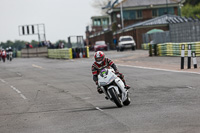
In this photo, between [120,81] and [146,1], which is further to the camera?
[146,1]

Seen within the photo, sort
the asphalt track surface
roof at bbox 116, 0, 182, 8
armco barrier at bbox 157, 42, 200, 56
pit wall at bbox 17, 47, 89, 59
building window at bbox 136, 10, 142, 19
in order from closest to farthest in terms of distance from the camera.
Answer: the asphalt track surface
armco barrier at bbox 157, 42, 200, 56
pit wall at bbox 17, 47, 89, 59
roof at bbox 116, 0, 182, 8
building window at bbox 136, 10, 142, 19

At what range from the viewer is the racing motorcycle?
10500 millimetres

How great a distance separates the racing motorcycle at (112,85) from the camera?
34.4ft

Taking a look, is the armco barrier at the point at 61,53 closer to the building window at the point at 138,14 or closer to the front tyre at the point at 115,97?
the building window at the point at 138,14

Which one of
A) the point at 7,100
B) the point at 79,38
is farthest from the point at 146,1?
the point at 7,100

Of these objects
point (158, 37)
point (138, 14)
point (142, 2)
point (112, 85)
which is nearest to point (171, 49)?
point (158, 37)

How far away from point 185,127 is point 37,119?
3664 millimetres

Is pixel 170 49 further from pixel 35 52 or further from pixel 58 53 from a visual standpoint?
pixel 35 52

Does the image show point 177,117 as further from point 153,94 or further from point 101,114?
point 153,94

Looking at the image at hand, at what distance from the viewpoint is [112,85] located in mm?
10586

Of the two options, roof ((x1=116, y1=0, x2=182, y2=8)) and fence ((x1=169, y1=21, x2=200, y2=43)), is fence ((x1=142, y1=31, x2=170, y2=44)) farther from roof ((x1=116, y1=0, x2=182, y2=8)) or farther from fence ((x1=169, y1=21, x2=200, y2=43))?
roof ((x1=116, y1=0, x2=182, y2=8))

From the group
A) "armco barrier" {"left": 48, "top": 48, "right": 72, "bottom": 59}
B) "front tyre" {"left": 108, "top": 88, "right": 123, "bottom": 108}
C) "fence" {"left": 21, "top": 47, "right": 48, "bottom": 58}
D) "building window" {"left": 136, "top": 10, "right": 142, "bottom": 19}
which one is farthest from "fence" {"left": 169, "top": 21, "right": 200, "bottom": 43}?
"building window" {"left": 136, "top": 10, "right": 142, "bottom": 19}

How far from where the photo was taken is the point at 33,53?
215 ft

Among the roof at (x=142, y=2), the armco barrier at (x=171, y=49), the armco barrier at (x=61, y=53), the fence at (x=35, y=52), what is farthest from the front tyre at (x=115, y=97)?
the roof at (x=142, y=2)
